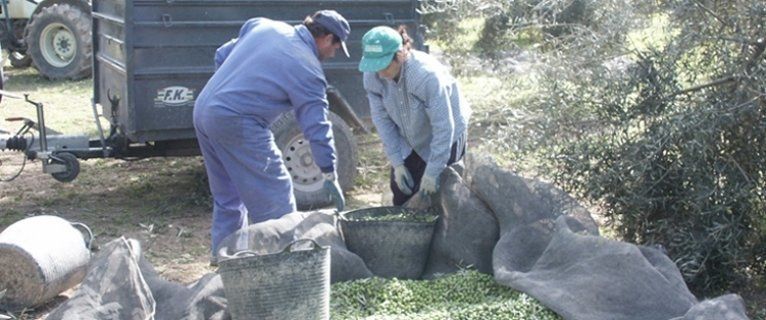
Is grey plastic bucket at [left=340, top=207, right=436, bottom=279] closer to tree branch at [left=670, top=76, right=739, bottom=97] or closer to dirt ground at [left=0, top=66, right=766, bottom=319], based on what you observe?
dirt ground at [left=0, top=66, right=766, bottom=319]

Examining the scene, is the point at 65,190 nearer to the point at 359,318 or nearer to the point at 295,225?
the point at 295,225

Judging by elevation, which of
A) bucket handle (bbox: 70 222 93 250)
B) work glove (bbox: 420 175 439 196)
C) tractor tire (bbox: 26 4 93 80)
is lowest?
tractor tire (bbox: 26 4 93 80)

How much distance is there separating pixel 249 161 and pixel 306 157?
6.45 feet

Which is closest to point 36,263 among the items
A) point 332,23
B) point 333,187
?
point 333,187

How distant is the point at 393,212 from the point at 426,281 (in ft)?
1.97

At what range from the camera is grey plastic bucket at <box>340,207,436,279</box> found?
18.9 ft

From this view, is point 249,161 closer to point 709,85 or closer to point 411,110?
point 411,110

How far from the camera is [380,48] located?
19.1 feet

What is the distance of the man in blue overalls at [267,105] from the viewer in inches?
235

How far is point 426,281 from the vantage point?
18.4ft

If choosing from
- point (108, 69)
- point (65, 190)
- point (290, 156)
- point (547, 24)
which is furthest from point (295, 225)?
point (65, 190)

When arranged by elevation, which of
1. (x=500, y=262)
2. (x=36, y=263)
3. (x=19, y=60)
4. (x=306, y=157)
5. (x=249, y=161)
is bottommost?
(x=19, y=60)

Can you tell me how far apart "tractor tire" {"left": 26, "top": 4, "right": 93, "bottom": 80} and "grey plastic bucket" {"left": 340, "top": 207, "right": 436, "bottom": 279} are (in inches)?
375

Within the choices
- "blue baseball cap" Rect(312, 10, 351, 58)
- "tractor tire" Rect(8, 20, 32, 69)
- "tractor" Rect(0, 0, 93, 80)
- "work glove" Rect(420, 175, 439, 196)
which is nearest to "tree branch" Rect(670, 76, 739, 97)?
"work glove" Rect(420, 175, 439, 196)
